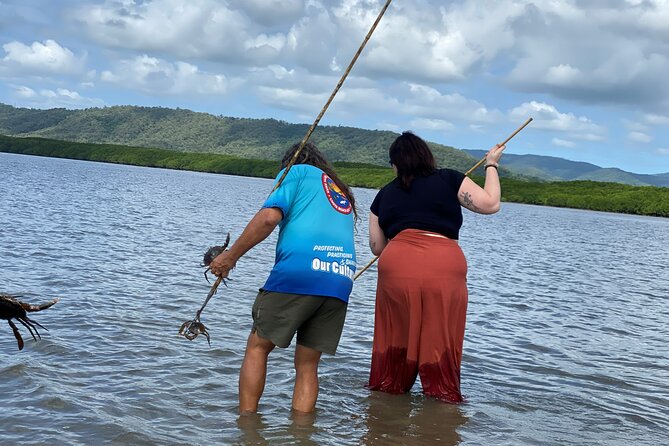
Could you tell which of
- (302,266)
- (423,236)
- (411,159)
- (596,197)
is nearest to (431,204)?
(423,236)

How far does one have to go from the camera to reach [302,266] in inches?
222

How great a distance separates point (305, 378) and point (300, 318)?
72 centimetres

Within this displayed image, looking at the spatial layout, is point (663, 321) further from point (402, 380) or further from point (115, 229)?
point (115, 229)

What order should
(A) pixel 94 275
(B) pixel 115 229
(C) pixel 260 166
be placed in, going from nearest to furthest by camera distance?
(A) pixel 94 275 < (B) pixel 115 229 < (C) pixel 260 166

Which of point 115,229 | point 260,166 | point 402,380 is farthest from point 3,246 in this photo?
point 260,166

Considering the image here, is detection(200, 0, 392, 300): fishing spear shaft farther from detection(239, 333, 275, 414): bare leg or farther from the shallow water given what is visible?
the shallow water

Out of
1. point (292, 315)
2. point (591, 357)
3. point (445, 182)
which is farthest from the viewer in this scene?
point (591, 357)

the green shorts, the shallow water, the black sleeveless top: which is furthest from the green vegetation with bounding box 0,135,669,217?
the green shorts

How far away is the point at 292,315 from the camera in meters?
5.65

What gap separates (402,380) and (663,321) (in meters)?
8.85

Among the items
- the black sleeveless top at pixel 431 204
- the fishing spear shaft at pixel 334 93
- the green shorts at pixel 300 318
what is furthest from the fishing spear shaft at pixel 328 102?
the black sleeveless top at pixel 431 204

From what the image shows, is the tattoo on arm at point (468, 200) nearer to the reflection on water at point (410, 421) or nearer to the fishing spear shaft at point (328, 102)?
the fishing spear shaft at point (328, 102)

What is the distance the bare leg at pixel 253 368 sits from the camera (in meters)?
5.87

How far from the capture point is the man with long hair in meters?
5.64
